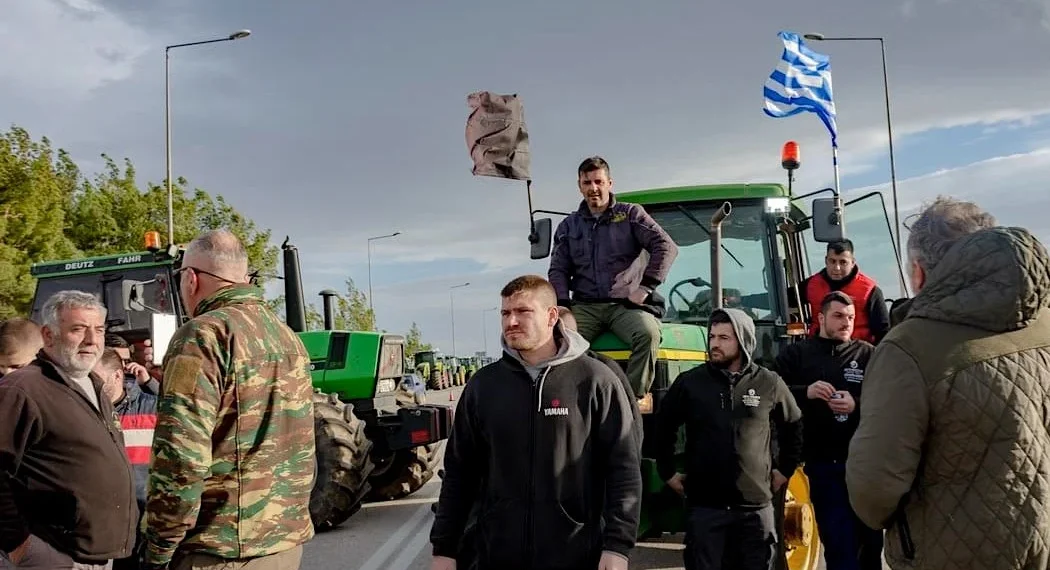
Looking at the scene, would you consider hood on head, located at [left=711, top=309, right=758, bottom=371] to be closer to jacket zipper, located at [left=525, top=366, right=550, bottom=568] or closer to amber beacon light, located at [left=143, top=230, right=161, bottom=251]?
jacket zipper, located at [left=525, top=366, right=550, bottom=568]

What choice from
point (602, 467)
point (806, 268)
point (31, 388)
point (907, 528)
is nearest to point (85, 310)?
point (31, 388)

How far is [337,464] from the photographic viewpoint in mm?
7031

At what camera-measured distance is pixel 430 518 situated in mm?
8219

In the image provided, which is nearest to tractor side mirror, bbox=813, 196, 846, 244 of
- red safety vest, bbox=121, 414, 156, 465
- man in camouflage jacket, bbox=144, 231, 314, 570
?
man in camouflage jacket, bbox=144, 231, 314, 570

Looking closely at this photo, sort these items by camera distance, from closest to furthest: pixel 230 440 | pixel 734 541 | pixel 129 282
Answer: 1. pixel 230 440
2. pixel 734 541
3. pixel 129 282

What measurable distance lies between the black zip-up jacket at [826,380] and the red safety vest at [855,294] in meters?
0.23

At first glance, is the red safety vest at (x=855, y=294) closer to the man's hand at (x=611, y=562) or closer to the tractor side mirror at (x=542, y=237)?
the tractor side mirror at (x=542, y=237)

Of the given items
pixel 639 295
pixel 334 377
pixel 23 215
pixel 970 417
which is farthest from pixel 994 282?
pixel 23 215

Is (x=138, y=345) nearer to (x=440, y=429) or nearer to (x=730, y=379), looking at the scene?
(x=440, y=429)

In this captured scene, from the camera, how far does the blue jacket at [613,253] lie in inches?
198

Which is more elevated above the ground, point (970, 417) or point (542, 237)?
point (542, 237)

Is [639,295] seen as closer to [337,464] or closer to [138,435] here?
[138,435]

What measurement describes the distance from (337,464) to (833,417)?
3.98 metres

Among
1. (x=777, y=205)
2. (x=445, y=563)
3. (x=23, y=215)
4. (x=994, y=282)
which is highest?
(x=23, y=215)
